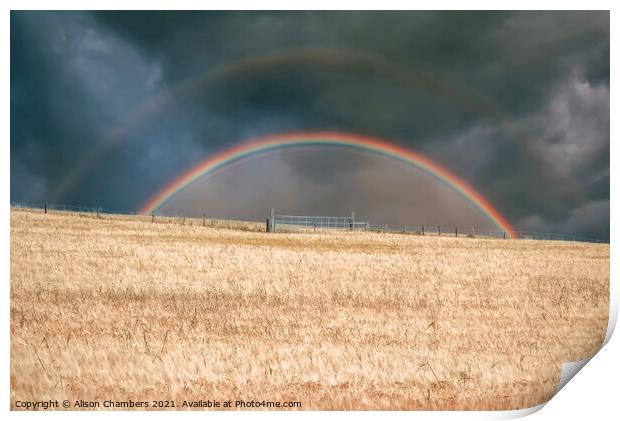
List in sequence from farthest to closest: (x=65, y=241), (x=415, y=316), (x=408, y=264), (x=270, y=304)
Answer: (x=65, y=241)
(x=408, y=264)
(x=270, y=304)
(x=415, y=316)

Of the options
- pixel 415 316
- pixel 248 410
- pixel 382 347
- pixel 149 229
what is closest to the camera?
pixel 248 410

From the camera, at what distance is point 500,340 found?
906 cm

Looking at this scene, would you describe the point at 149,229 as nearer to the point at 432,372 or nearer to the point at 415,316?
the point at 415,316

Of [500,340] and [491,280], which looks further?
[491,280]

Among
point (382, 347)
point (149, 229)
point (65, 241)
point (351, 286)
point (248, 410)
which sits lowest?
point (248, 410)

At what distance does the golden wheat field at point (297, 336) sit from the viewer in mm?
6871

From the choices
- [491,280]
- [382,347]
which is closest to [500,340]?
[382,347]

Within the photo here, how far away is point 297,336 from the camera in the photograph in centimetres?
895

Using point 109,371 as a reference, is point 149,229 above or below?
above

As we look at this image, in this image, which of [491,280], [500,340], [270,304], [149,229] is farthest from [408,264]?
[149,229]

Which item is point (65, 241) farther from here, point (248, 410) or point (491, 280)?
point (248, 410)

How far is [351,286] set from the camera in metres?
15.2

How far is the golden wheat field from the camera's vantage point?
6.87 meters

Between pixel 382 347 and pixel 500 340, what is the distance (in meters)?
2.03
